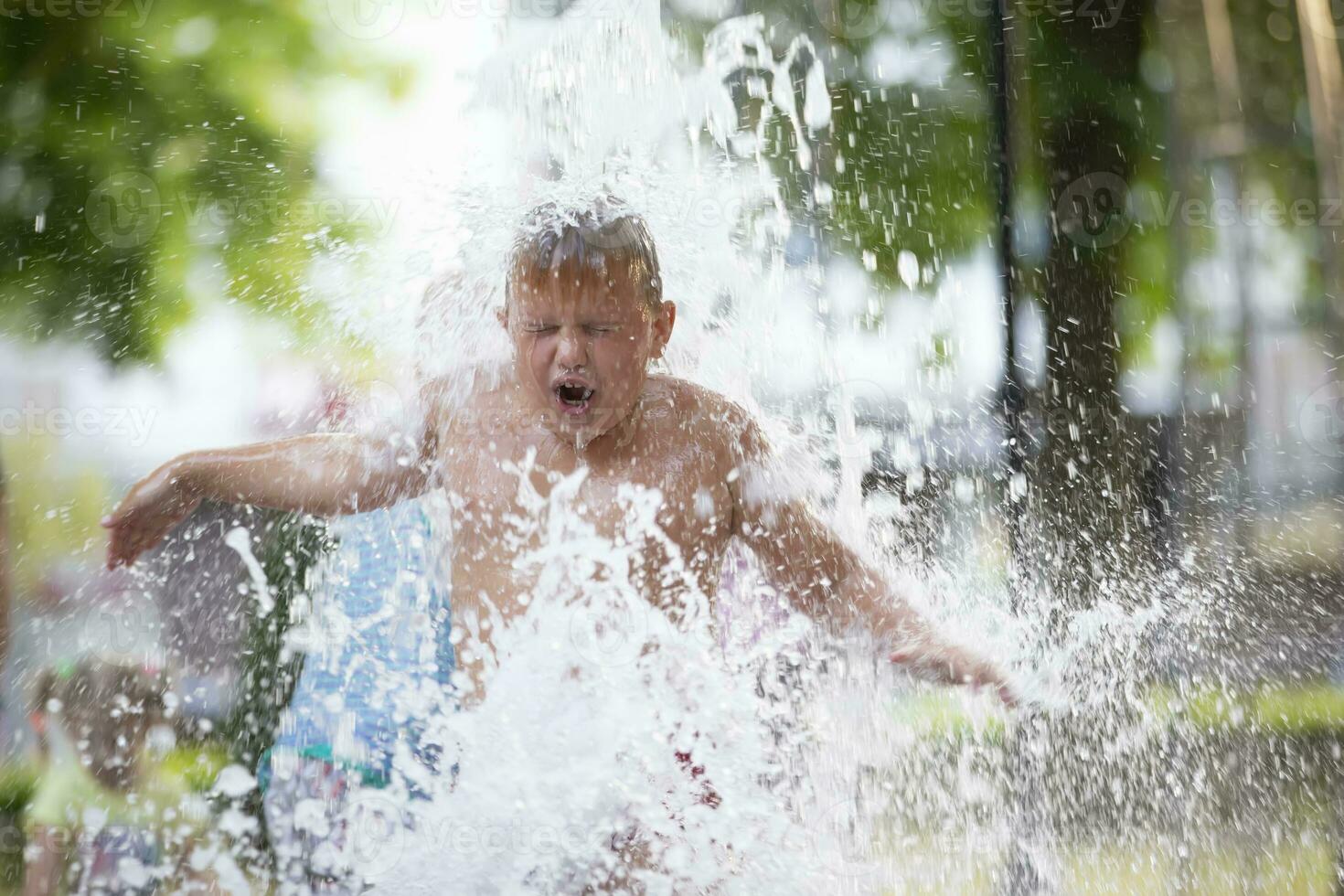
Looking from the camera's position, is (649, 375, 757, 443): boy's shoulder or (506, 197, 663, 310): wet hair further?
(649, 375, 757, 443): boy's shoulder

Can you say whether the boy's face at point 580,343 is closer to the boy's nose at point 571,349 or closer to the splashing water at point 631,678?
the boy's nose at point 571,349

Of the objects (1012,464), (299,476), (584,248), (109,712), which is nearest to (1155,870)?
(1012,464)

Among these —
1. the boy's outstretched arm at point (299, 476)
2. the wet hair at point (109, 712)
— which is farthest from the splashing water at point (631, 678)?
the wet hair at point (109, 712)

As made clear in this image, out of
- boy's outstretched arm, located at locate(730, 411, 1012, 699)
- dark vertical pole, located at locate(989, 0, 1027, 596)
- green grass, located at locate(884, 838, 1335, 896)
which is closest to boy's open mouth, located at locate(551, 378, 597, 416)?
boy's outstretched arm, located at locate(730, 411, 1012, 699)

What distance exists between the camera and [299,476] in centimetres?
183

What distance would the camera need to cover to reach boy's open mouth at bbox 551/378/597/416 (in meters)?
1.69

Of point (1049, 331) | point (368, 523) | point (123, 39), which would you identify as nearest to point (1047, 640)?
point (1049, 331)

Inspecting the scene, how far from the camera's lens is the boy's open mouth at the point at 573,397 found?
66.5 inches

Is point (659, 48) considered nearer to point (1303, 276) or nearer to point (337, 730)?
point (337, 730)

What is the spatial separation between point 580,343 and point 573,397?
0.10m

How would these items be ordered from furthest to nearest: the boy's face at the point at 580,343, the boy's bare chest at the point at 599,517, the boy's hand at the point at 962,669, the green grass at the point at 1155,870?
1. the green grass at the point at 1155,870
2. the boy's bare chest at the point at 599,517
3. the boy's face at the point at 580,343
4. the boy's hand at the point at 962,669

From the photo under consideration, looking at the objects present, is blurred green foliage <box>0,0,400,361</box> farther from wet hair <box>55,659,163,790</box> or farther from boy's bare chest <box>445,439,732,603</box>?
boy's bare chest <box>445,439,732,603</box>

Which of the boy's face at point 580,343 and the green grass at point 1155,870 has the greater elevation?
the boy's face at point 580,343

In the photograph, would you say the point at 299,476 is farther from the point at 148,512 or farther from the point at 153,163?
the point at 153,163
